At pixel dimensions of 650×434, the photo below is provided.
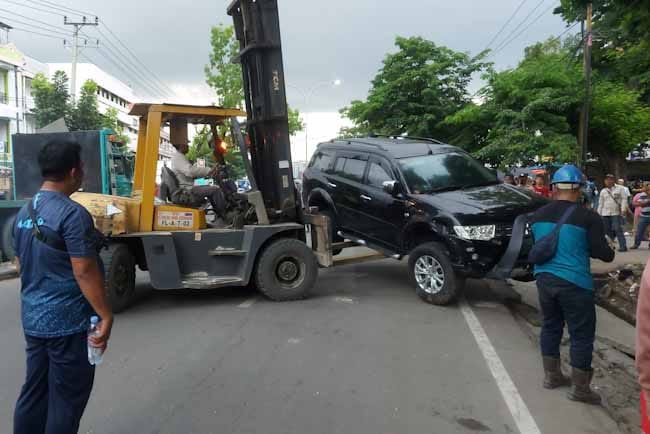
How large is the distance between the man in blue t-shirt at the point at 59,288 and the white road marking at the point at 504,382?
295 cm

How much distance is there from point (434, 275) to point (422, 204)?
98cm

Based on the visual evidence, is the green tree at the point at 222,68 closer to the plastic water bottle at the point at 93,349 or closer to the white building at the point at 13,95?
the white building at the point at 13,95

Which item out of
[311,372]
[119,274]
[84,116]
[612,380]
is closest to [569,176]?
[612,380]

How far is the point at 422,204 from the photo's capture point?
7.36 m

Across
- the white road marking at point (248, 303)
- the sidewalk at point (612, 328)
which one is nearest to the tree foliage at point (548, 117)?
the sidewalk at point (612, 328)

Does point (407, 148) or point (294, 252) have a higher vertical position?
point (407, 148)

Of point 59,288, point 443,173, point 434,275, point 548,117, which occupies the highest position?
point 548,117

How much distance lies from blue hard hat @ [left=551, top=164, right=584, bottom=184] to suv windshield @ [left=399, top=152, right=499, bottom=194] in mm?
3265

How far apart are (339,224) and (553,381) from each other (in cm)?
512

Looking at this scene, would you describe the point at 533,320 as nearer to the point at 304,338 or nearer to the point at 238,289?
the point at 304,338

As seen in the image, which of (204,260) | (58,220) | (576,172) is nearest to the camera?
(58,220)

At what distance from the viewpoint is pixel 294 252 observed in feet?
24.5

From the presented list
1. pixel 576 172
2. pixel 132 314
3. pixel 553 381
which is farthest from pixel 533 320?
pixel 132 314

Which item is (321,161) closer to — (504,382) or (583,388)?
(504,382)
